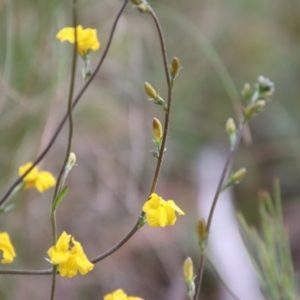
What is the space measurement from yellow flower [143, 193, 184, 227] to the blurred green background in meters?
0.36

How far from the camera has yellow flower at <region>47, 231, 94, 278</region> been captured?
0.28 meters

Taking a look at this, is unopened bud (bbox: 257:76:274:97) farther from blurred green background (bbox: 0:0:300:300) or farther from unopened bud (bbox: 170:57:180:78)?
blurred green background (bbox: 0:0:300:300)

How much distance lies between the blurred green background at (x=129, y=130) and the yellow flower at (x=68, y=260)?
34cm

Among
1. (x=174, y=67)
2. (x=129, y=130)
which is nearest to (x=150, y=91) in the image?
(x=174, y=67)

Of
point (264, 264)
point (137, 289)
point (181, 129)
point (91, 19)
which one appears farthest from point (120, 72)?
point (264, 264)

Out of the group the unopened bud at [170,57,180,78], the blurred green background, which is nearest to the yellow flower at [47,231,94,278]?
the unopened bud at [170,57,180,78]

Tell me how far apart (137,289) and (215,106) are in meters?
0.56

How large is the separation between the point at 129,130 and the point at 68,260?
715 mm

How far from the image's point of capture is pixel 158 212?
277 millimetres

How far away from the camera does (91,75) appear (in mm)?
345

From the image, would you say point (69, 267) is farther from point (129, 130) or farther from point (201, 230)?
point (129, 130)

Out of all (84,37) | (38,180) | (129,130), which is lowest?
(129,130)

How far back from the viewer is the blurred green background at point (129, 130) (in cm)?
73

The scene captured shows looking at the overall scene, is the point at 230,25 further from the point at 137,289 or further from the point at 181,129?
the point at 137,289
